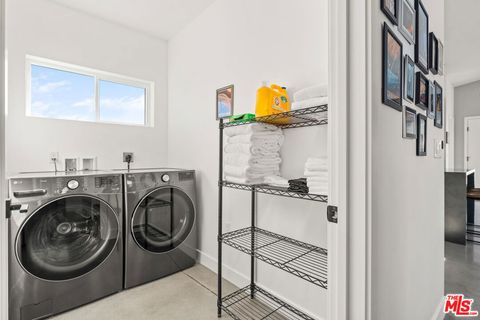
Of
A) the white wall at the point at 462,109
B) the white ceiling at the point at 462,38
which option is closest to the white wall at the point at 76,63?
the white ceiling at the point at 462,38

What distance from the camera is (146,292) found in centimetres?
200

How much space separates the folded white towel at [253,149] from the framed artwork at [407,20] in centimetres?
92

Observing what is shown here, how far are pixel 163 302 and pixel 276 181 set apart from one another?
129cm

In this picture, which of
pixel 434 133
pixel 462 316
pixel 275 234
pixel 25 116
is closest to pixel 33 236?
pixel 25 116

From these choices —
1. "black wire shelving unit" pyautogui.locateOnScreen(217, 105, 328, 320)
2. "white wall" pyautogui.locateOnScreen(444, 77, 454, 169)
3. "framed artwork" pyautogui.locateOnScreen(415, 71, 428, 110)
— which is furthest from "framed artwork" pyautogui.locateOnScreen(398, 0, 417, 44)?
"white wall" pyautogui.locateOnScreen(444, 77, 454, 169)

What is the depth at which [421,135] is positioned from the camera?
4.30ft


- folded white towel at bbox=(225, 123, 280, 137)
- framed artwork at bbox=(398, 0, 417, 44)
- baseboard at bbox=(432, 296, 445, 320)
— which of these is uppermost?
framed artwork at bbox=(398, 0, 417, 44)

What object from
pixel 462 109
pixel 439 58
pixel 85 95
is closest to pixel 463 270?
pixel 439 58

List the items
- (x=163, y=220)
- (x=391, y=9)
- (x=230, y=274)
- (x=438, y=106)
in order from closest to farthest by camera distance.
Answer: (x=391, y=9)
(x=438, y=106)
(x=230, y=274)
(x=163, y=220)

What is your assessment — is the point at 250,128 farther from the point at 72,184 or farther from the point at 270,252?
the point at 72,184

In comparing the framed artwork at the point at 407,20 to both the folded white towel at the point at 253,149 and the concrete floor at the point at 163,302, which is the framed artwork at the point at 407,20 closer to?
the folded white towel at the point at 253,149

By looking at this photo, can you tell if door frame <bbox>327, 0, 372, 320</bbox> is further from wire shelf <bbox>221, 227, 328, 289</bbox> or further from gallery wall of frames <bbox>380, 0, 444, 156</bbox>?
wire shelf <bbox>221, 227, 328, 289</bbox>

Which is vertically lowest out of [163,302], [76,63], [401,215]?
[163,302]

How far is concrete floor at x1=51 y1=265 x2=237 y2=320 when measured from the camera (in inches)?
67.5
